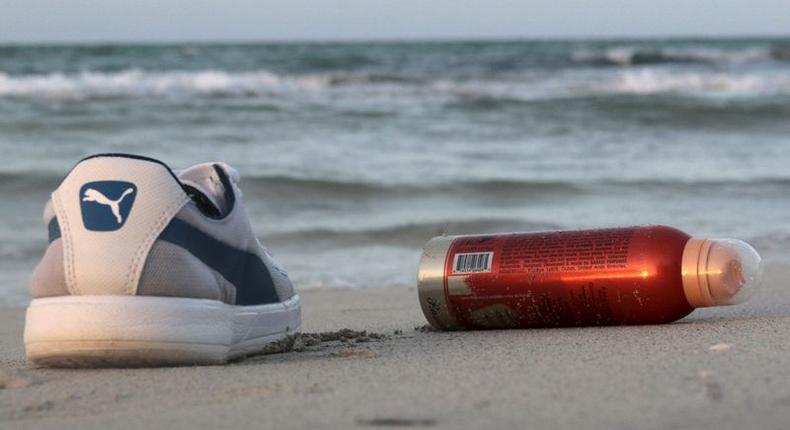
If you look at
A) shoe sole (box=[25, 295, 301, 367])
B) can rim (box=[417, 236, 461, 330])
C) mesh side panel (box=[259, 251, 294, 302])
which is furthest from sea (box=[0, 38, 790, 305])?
shoe sole (box=[25, 295, 301, 367])

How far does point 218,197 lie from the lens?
7.22ft

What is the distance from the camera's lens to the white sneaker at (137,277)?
1.95m

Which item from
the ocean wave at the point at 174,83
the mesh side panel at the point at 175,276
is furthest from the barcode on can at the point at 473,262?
the ocean wave at the point at 174,83

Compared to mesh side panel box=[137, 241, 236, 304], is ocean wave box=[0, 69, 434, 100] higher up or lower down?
lower down

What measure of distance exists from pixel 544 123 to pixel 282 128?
2486mm

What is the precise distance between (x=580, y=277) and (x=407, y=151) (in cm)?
629

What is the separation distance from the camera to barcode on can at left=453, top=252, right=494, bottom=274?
94.3 inches

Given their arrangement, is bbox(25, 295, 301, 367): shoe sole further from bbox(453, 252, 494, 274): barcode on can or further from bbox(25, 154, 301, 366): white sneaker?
bbox(453, 252, 494, 274): barcode on can

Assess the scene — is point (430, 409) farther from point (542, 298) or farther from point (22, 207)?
point (22, 207)

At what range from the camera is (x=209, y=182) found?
2.20 m

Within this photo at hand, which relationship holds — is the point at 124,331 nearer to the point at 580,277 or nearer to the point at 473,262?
the point at 473,262

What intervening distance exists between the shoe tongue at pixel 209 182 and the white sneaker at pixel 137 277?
0.03m

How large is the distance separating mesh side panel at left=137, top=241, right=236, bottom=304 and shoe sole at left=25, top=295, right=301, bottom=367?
0.06 ft

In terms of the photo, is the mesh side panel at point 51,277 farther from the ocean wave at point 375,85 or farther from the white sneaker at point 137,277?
the ocean wave at point 375,85
